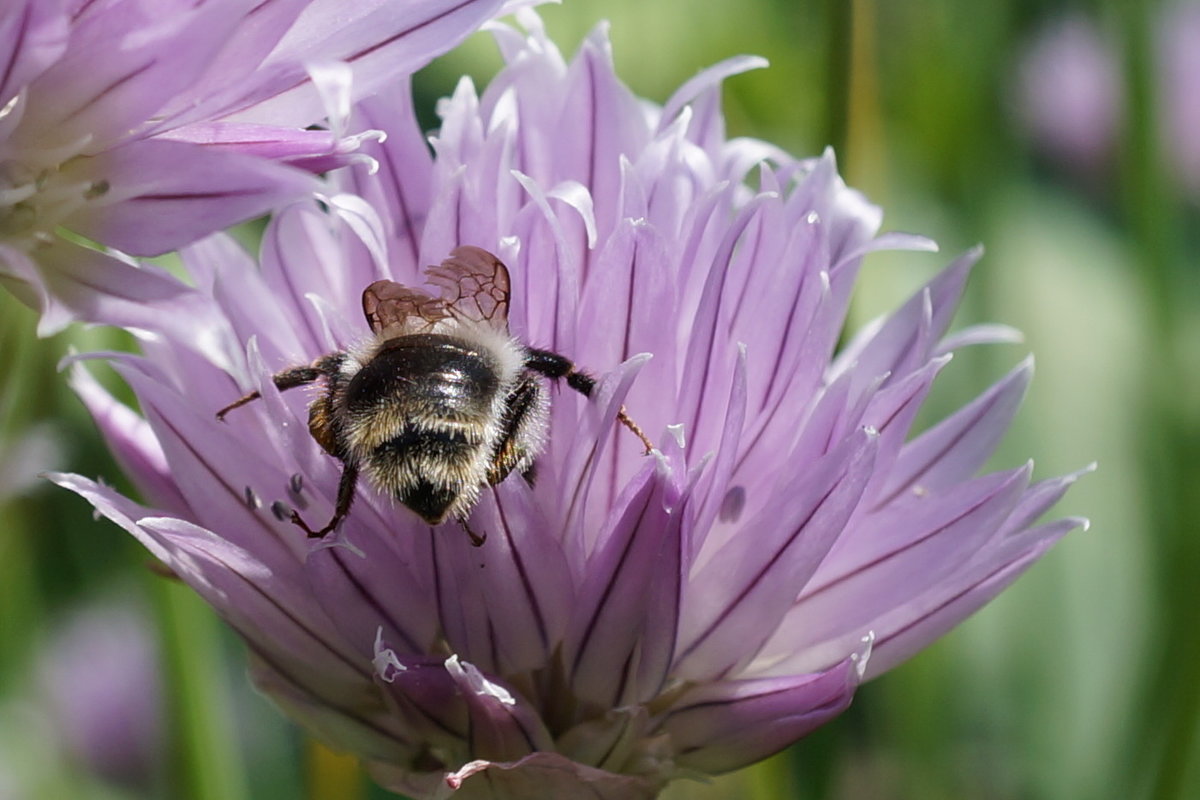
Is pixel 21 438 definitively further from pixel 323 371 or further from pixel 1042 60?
pixel 1042 60

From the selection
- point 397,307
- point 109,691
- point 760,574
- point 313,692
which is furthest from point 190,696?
point 109,691

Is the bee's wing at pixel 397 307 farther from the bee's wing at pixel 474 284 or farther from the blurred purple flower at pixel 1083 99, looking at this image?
the blurred purple flower at pixel 1083 99

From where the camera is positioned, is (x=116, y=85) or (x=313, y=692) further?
(x=313, y=692)

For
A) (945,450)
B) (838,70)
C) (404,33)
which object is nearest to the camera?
(404,33)

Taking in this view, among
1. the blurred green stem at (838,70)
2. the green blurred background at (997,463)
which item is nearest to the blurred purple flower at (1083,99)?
the green blurred background at (997,463)

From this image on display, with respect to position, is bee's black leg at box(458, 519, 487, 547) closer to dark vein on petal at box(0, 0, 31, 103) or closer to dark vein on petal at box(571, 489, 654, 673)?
dark vein on petal at box(571, 489, 654, 673)

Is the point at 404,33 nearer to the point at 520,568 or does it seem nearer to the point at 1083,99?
the point at 520,568
